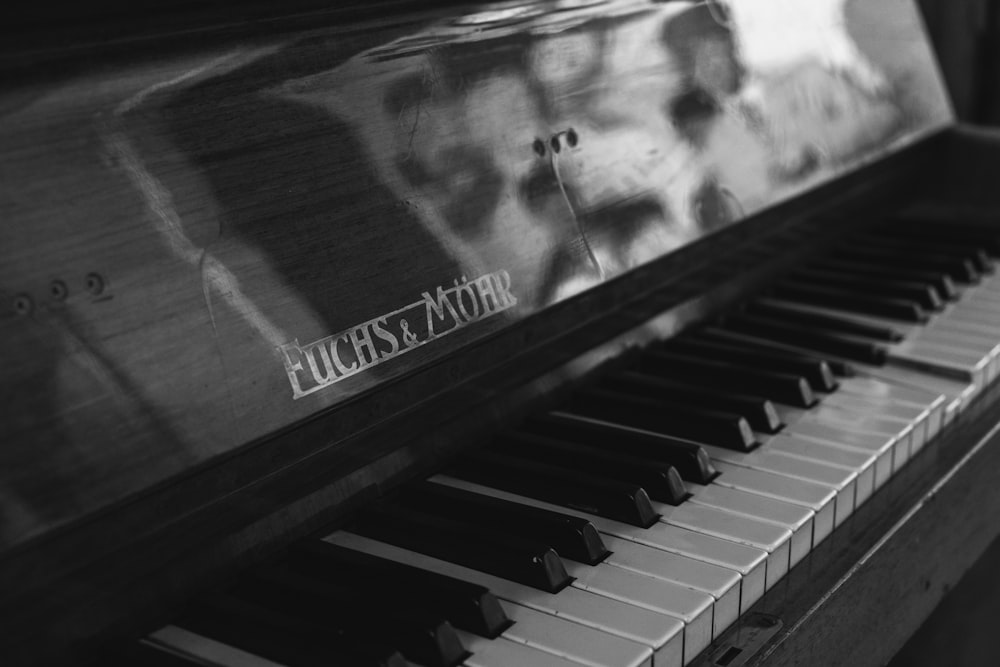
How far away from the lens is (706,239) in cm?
173

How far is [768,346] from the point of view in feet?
5.51

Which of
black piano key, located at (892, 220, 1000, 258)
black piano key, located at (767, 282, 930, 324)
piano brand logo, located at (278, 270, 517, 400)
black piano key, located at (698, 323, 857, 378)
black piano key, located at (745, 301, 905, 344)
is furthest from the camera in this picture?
black piano key, located at (892, 220, 1000, 258)

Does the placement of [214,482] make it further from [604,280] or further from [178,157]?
[604,280]

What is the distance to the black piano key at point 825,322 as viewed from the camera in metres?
1.73

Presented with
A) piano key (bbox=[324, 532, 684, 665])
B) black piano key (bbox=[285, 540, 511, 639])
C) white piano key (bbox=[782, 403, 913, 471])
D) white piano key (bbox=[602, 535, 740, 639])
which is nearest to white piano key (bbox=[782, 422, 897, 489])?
white piano key (bbox=[782, 403, 913, 471])

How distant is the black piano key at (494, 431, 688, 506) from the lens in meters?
1.23

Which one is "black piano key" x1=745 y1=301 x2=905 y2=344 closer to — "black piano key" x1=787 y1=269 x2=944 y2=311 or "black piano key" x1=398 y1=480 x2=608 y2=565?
"black piano key" x1=787 y1=269 x2=944 y2=311

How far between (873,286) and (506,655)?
1.28 meters

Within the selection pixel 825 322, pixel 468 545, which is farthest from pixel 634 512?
pixel 825 322

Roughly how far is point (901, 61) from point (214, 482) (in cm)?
191

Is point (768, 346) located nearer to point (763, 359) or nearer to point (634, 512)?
point (763, 359)

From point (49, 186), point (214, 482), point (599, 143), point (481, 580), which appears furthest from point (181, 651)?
point (599, 143)

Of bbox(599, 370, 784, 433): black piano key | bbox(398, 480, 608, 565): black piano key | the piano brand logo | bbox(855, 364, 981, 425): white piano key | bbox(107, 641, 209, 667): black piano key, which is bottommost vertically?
bbox(855, 364, 981, 425): white piano key

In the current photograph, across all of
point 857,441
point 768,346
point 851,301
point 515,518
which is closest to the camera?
point 515,518
